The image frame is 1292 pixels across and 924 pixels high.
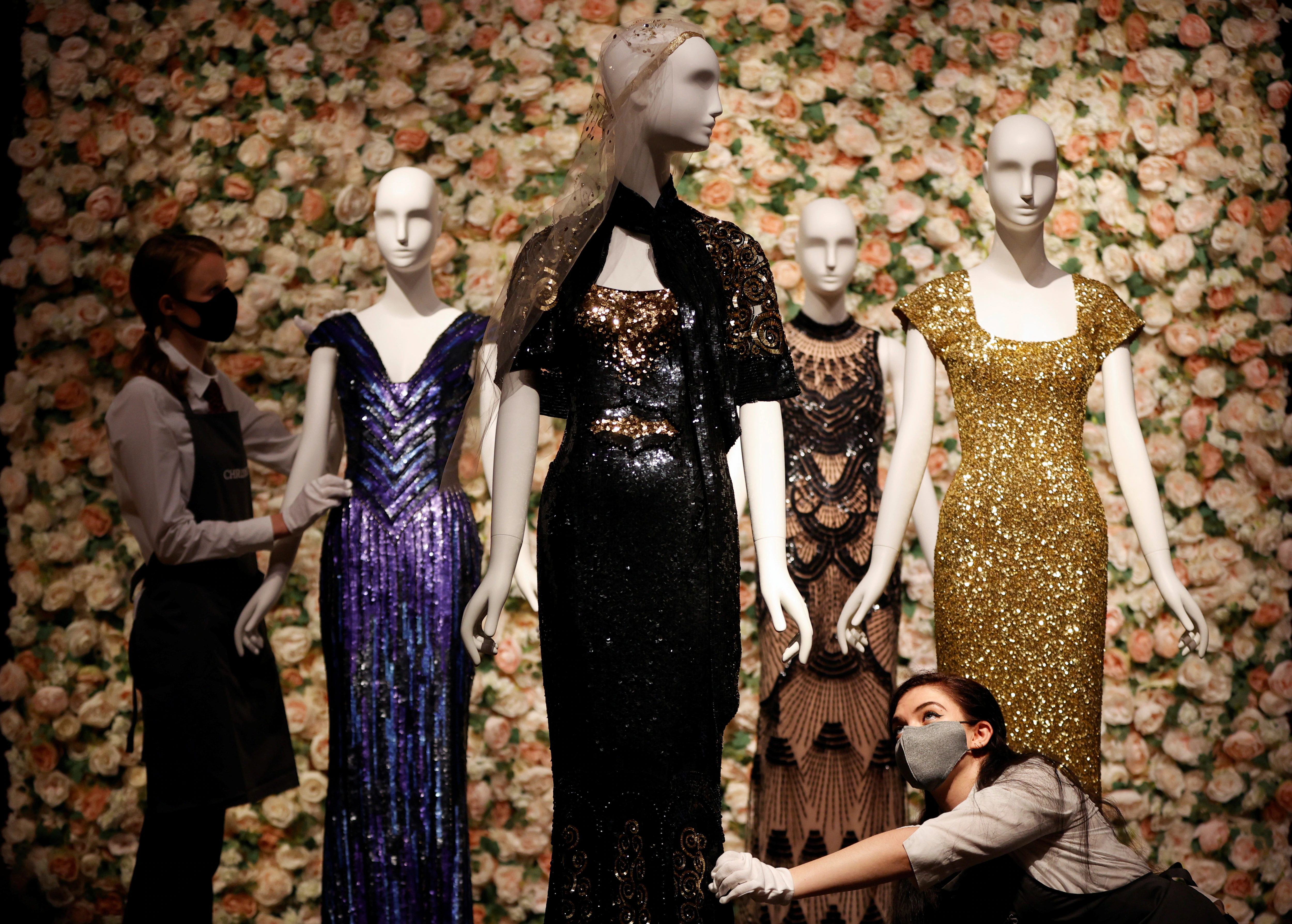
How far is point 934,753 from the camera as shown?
7.74 ft

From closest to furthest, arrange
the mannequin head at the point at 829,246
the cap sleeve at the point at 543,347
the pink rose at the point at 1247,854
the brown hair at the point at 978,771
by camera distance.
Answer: the cap sleeve at the point at 543,347 → the brown hair at the point at 978,771 → the mannequin head at the point at 829,246 → the pink rose at the point at 1247,854

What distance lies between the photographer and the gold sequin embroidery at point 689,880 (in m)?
2.20

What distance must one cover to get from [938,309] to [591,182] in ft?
3.44

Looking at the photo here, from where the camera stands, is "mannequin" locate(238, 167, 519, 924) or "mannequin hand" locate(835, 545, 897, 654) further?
"mannequin" locate(238, 167, 519, 924)

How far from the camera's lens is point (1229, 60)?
4.32 m

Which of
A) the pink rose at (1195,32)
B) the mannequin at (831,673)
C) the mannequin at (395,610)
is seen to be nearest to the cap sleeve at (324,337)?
the mannequin at (395,610)

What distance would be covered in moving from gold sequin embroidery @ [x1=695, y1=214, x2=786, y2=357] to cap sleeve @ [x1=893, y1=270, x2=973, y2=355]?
2.37ft

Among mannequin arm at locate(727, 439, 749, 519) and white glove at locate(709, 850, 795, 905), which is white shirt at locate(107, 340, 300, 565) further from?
white glove at locate(709, 850, 795, 905)

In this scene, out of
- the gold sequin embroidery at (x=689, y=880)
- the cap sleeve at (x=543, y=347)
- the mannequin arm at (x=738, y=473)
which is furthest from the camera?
the mannequin arm at (x=738, y=473)

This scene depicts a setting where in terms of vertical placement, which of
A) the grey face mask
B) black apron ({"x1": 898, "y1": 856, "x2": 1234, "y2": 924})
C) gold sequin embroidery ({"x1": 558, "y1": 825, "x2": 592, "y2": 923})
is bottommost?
black apron ({"x1": 898, "y1": 856, "x2": 1234, "y2": 924})

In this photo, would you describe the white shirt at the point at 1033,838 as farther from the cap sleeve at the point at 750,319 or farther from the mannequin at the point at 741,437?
the cap sleeve at the point at 750,319

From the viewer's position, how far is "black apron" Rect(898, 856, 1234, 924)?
2.33 m

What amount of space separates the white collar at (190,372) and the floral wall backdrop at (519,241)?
923 millimetres

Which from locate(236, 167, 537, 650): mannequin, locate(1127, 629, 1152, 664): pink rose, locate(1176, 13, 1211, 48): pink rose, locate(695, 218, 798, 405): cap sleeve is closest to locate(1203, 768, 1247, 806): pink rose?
locate(1127, 629, 1152, 664): pink rose
